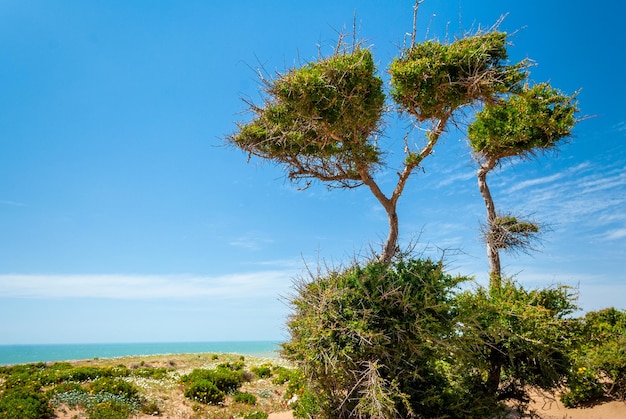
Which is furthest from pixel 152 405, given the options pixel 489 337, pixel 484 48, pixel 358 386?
pixel 484 48

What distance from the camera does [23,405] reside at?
396 inches

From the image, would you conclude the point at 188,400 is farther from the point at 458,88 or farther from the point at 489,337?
the point at 458,88

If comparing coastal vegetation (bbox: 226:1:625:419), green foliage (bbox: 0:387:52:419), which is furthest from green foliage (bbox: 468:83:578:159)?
green foliage (bbox: 0:387:52:419)

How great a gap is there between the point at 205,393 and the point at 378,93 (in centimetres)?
1009

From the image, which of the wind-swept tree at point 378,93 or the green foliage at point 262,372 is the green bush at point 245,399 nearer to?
the green foliage at point 262,372

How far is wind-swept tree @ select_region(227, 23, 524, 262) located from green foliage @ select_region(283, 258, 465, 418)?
4.25ft

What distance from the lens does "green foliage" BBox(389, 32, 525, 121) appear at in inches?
338

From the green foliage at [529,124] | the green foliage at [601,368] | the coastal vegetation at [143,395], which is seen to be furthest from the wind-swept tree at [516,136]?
the coastal vegetation at [143,395]

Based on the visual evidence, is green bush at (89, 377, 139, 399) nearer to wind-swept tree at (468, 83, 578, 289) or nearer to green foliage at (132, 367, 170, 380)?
green foliage at (132, 367, 170, 380)

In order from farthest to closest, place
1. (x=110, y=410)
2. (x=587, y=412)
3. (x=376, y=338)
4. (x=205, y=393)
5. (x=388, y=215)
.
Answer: (x=205, y=393) → (x=587, y=412) → (x=110, y=410) → (x=388, y=215) → (x=376, y=338)

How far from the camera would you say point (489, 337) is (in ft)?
27.5

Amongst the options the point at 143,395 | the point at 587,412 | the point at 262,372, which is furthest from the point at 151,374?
the point at 587,412

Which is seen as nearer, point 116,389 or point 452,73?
point 452,73

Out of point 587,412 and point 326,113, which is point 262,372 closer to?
point 587,412
